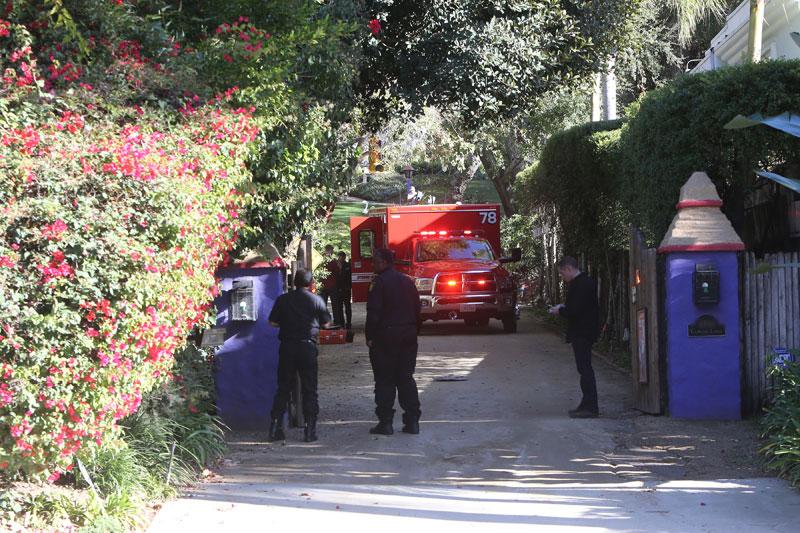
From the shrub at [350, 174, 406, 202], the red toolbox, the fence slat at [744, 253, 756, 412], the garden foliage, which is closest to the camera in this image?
the garden foliage

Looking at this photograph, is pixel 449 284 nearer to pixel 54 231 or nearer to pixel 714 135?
pixel 714 135

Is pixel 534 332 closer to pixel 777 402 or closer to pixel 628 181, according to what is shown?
pixel 628 181

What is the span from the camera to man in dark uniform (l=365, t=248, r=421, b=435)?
1065 cm

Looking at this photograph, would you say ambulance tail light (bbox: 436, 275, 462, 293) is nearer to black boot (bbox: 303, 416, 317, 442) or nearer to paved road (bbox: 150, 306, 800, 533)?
paved road (bbox: 150, 306, 800, 533)

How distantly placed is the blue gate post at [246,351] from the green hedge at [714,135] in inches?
182

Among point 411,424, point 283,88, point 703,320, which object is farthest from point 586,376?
point 283,88

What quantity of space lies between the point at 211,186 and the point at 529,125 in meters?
26.3

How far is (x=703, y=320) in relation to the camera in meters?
10.8

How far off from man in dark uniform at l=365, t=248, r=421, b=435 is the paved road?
13.9 inches

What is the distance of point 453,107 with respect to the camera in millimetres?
17062

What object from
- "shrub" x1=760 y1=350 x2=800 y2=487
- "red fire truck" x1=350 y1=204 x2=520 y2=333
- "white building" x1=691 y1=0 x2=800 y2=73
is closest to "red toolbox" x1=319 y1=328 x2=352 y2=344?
"red fire truck" x1=350 y1=204 x2=520 y2=333

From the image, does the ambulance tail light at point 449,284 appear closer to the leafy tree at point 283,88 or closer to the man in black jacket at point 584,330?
the leafy tree at point 283,88

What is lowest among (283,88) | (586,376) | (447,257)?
(586,376)

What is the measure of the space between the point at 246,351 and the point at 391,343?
Result: 1.49m
